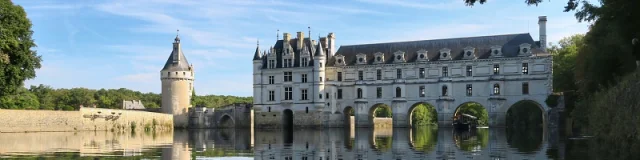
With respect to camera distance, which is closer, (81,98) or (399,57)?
(399,57)

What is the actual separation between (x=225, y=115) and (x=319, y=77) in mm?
10022

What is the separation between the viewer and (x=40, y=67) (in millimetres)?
37938

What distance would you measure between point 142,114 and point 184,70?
863 centimetres

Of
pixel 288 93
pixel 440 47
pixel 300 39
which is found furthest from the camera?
pixel 300 39

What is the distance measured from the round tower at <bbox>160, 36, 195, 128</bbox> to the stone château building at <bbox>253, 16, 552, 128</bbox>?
663cm

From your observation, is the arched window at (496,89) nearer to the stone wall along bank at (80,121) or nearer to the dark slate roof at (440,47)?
the dark slate roof at (440,47)

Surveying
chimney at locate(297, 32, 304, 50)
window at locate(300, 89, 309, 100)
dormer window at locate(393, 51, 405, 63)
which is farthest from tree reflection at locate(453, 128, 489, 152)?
chimney at locate(297, 32, 304, 50)

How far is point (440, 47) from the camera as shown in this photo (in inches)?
2147

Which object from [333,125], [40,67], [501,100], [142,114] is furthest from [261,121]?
[40,67]

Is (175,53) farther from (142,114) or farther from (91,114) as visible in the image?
(91,114)

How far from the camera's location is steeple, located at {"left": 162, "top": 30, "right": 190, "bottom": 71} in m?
61.9

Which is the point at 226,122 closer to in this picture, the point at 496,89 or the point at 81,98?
the point at 496,89

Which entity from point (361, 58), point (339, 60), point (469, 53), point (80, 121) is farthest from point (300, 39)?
point (80, 121)

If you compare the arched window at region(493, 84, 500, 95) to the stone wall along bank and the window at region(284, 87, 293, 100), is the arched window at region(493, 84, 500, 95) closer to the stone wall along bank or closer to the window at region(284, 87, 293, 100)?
the window at region(284, 87, 293, 100)
